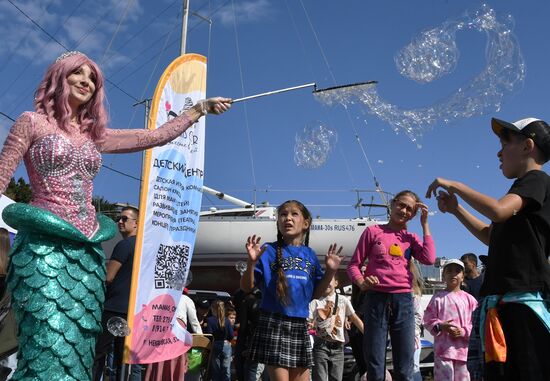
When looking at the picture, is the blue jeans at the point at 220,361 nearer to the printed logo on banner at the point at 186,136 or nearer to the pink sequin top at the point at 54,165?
the printed logo on banner at the point at 186,136

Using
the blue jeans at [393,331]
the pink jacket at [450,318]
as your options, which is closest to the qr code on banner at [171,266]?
the blue jeans at [393,331]

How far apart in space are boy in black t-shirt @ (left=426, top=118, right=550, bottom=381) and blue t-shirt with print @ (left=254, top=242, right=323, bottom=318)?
1512 millimetres

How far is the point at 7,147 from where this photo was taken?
254cm

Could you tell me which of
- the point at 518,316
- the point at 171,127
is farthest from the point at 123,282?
the point at 518,316

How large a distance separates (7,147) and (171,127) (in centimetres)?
92

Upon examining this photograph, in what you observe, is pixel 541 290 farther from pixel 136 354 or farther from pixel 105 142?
pixel 136 354

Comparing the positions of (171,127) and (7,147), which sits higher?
(171,127)

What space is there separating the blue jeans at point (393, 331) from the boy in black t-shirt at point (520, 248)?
173 cm

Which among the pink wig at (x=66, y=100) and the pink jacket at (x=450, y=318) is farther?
the pink jacket at (x=450, y=318)

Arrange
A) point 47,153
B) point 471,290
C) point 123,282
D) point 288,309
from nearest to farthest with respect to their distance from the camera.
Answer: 1. point 47,153
2. point 288,309
3. point 123,282
4. point 471,290

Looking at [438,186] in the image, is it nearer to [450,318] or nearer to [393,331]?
[393,331]

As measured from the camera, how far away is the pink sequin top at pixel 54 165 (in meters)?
2.56

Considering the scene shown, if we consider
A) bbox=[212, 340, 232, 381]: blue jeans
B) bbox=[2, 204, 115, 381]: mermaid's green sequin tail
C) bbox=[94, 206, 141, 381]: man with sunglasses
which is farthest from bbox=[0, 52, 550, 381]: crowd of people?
bbox=[212, 340, 232, 381]: blue jeans

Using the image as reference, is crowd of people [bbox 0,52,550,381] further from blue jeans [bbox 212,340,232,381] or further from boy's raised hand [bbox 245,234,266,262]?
blue jeans [bbox 212,340,232,381]
